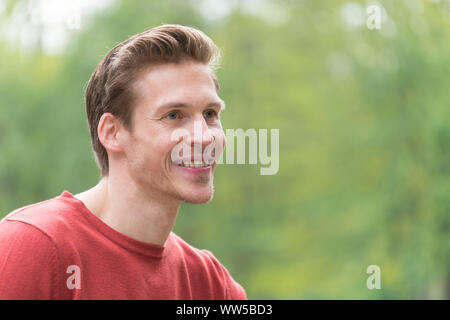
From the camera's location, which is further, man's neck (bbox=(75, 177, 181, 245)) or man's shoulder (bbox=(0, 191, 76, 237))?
man's neck (bbox=(75, 177, 181, 245))

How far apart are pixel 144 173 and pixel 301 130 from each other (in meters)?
8.94

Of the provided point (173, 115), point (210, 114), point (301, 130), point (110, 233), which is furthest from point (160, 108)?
point (301, 130)

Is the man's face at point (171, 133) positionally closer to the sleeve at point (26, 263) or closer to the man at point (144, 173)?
the man at point (144, 173)

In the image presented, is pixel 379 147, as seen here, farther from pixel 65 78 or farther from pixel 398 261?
pixel 65 78

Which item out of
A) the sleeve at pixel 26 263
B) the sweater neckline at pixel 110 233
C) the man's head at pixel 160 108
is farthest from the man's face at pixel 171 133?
the sleeve at pixel 26 263

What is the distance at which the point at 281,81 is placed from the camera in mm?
11258

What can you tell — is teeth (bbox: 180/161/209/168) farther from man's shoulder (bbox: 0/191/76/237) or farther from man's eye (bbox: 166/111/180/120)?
man's shoulder (bbox: 0/191/76/237)

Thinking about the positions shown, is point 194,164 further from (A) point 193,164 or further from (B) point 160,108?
(B) point 160,108

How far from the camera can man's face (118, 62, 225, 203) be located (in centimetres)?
197

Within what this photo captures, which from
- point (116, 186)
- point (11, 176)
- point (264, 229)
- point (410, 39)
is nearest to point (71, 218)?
point (116, 186)

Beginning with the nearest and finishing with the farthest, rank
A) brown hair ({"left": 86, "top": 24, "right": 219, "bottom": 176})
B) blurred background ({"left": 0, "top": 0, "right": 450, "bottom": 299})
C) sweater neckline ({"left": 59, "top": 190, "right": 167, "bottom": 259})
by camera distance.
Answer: sweater neckline ({"left": 59, "top": 190, "right": 167, "bottom": 259}), brown hair ({"left": 86, "top": 24, "right": 219, "bottom": 176}), blurred background ({"left": 0, "top": 0, "right": 450, "bottom": 299})

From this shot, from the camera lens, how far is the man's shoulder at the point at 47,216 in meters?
1.78

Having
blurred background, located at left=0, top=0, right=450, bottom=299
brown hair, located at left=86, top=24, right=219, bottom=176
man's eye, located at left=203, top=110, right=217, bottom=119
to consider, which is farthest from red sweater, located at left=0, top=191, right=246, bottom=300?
blurred background, located at left=0, top=0, right=450, bottom=299

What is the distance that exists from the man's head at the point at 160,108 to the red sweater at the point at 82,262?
0.76ft
